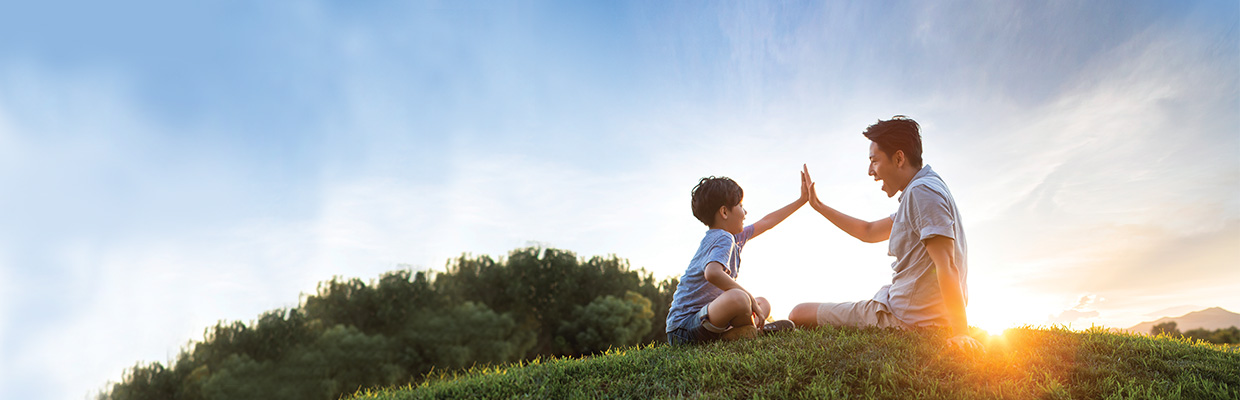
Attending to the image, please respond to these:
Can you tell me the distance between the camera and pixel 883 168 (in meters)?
6.11

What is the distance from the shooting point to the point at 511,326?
33844 millimetres

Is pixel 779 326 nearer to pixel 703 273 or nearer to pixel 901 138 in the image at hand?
pixel 703 273

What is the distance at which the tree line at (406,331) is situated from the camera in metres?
32.0

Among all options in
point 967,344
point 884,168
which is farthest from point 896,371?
point 884,168

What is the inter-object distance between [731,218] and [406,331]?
30.4 m

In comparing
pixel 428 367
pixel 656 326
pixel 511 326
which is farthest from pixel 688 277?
pixel 656 326

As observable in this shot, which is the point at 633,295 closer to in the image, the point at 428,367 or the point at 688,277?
the point at 428,367

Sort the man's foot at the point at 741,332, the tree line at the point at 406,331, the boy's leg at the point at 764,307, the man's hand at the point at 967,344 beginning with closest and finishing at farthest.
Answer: the man's hand at the point at 967,344
the man's foot at the point at 741,332
the boy's leg at the point at 764,307
the tree line at the point at 406,331

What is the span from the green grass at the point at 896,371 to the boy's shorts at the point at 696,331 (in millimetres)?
238

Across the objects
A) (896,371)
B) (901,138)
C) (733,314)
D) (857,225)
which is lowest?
(896,371)

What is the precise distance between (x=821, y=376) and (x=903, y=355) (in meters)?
0.88

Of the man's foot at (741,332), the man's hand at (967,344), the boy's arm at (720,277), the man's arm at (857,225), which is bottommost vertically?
the man's hand at (967,344)

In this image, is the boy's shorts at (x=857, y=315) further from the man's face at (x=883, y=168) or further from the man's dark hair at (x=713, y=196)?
the man's dark hair at (x=713, y=196)

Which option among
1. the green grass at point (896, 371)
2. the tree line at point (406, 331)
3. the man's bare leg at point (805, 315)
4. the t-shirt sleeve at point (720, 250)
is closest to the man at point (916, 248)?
the green grass at point (896, 371)
